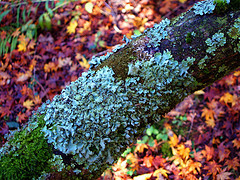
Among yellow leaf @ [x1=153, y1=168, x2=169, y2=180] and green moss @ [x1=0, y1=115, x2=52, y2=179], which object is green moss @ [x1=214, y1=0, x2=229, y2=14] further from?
yellow leaf @ [x1=153, y1=168, x2=169, y2=180]

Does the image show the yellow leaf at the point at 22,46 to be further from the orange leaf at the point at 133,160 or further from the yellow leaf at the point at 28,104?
the orange leaf at the point at 133,160

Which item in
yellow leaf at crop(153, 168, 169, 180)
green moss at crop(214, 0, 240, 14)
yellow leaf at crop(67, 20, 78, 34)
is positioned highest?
green moss at crop(214, 0, 240, 14)

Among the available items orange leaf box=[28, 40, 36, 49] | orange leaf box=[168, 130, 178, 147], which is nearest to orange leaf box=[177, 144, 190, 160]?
orange leaf box=[168, 130, 178, 147]

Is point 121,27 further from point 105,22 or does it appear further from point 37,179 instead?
point 37,179

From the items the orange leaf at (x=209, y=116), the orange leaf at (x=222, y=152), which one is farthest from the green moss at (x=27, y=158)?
the orange leaf at (x=209, y=116)

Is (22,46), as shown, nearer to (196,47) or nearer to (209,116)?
(196,47)
